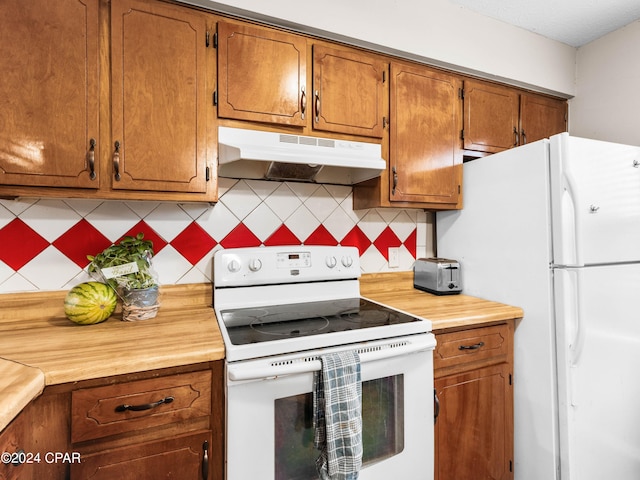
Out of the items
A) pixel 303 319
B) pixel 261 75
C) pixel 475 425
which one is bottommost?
pixel 475 425

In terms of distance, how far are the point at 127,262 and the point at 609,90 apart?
2.88 meters

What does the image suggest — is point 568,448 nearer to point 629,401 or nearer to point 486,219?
point 629,401

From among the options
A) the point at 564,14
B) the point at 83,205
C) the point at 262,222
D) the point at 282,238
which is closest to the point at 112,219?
the point at 83,205

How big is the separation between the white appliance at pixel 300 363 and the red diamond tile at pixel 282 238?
0.13 m

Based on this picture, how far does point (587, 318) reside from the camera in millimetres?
1441

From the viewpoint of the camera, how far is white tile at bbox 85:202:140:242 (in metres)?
1.47

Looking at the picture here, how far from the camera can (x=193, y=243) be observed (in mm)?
1620

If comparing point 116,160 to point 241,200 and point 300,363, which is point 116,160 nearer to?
point 241,200

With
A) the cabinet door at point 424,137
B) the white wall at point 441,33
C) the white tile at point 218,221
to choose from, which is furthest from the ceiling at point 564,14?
the white tile at point 218,221

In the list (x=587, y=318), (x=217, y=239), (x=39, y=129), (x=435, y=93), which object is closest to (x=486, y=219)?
(x=587, y=318)

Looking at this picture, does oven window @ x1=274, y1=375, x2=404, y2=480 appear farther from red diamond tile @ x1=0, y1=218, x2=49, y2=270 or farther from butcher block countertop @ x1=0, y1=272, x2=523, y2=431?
red diamond tile @ x1=0, y1=218, x2=49, y2=270

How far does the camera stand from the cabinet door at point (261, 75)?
4.52 feet

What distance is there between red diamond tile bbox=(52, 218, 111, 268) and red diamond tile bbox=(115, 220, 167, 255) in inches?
4.6

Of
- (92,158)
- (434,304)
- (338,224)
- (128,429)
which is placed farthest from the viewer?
(338,224)
